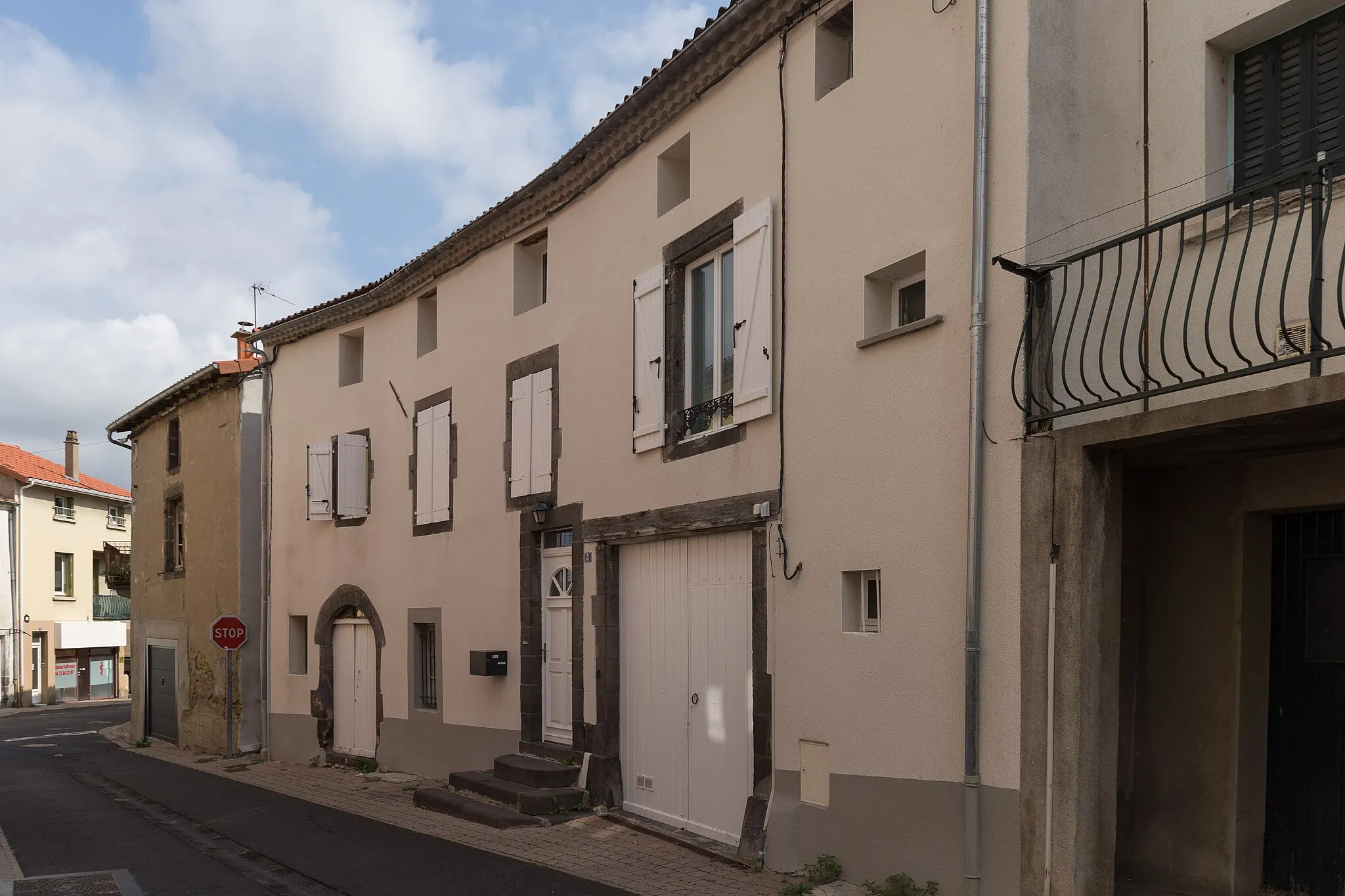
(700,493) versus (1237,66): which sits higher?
(1237,66)

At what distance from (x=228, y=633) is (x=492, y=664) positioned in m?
6.24

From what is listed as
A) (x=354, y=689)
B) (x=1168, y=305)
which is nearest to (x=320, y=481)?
(x=354, y=689)

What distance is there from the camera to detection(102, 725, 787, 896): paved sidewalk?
8.38 metres

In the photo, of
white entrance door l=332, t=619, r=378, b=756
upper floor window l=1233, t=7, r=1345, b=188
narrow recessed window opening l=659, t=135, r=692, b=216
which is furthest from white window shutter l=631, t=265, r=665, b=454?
white entrance door l=332, t=619, r=378, b=756

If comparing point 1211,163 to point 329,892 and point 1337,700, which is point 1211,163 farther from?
point 329,892

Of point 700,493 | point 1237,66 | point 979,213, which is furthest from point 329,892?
point 1237,66

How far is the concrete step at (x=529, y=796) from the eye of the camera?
1083 centimetres

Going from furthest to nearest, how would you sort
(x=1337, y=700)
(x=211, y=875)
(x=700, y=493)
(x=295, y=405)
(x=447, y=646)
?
(x=295, y=405) < (x=447, y=646) < (x=700, y=493) < (x=211, y=875) < (x=1337, y=700)

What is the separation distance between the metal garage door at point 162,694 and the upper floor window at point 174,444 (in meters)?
3.17

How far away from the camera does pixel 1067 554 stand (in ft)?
20.8

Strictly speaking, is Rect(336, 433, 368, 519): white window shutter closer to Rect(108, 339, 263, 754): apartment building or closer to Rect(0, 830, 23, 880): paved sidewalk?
Rect(108, 339, 263, 754): apartment building

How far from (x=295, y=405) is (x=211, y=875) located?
9.85 metres

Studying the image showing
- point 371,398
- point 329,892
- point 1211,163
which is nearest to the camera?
point 1211,163

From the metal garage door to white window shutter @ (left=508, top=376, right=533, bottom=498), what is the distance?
1131cm
